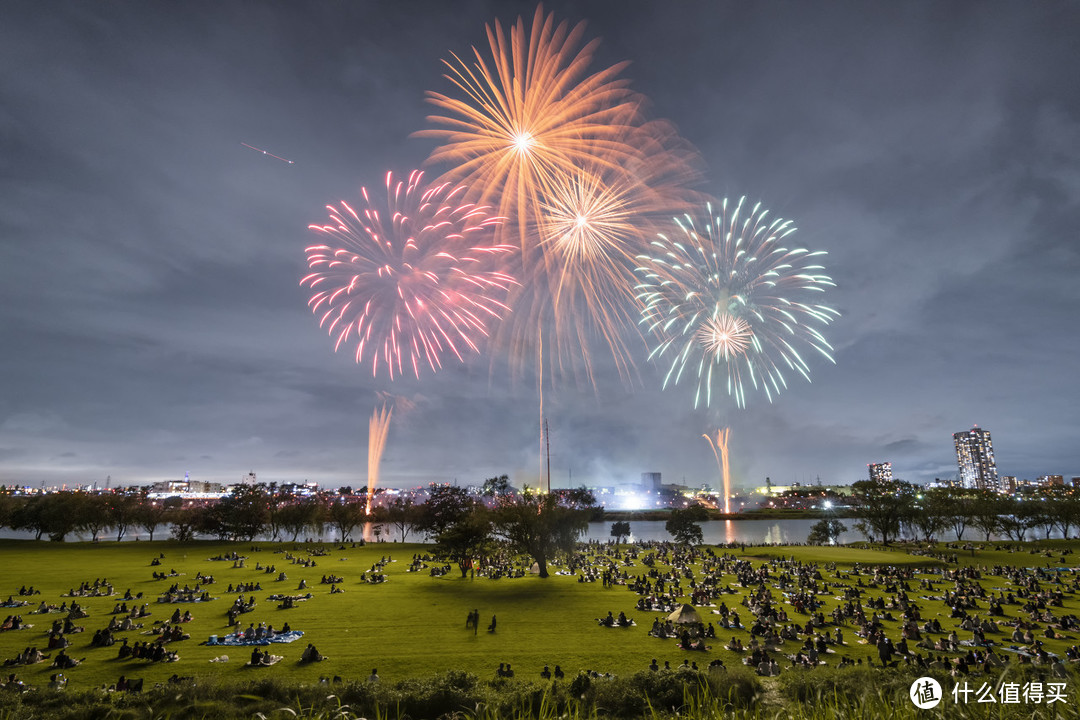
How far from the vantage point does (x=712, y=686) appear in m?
19.0

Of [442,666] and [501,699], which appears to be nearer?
[501,699]

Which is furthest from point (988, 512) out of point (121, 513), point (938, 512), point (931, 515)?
point (121, 513)

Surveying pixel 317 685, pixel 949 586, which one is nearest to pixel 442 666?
pixel 317 685

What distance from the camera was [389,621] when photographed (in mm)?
32469

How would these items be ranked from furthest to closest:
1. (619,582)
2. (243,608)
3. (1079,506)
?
(1079,506)
(619,582)
(243,608)

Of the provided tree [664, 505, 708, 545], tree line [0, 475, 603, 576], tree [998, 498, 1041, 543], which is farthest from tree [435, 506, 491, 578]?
tree [998, 498, 1041, 543]

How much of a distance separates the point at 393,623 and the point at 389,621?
559 millimetres

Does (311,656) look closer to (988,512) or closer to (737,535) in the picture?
(988,512)

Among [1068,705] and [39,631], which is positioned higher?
[1068,705]

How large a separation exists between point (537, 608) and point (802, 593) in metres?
20.0

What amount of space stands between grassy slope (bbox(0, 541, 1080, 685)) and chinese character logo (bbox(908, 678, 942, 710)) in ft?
61.1

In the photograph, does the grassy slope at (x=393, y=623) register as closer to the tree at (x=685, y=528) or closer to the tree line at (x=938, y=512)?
the tree line at (x=938, y=512)

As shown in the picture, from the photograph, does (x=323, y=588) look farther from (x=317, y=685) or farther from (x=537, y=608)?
(x=317, y=685)

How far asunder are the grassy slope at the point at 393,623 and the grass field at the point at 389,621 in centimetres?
8
